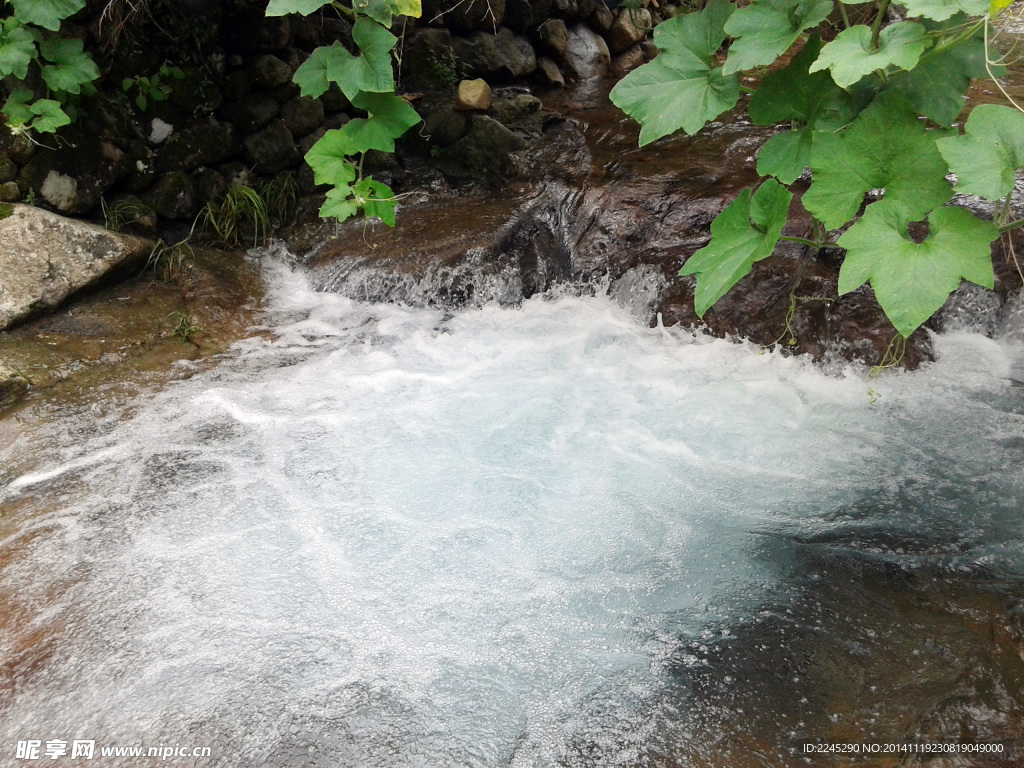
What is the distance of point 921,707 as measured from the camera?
5.65 feet

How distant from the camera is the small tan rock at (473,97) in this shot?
4971mm

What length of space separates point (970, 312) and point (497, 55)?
401 cm

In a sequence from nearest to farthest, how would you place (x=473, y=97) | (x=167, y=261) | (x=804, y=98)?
1. (x=804, y=98)
2. (x=167, y=261)
3. (x=473, y=97)

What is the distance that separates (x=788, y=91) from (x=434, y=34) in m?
3.67

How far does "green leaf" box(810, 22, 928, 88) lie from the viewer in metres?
1.91

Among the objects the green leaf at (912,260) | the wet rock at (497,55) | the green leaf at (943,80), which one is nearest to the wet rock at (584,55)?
the wet rock at (497,55)

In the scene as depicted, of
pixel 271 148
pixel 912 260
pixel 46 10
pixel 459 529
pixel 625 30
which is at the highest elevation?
pixel 625 30

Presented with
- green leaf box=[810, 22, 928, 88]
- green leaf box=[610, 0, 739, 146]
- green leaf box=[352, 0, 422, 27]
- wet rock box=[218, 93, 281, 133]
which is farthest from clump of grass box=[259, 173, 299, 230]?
green leaf box=[810, 22, 928, 88]

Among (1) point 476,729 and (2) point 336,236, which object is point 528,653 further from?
(2) point 336,236

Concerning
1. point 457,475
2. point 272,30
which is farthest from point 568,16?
point 457,475

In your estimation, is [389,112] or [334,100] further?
[334,100]

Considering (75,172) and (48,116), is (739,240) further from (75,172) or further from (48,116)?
(75,172)

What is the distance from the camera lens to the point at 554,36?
6.12 m

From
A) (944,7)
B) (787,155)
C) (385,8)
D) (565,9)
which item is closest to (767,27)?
(787,155)
